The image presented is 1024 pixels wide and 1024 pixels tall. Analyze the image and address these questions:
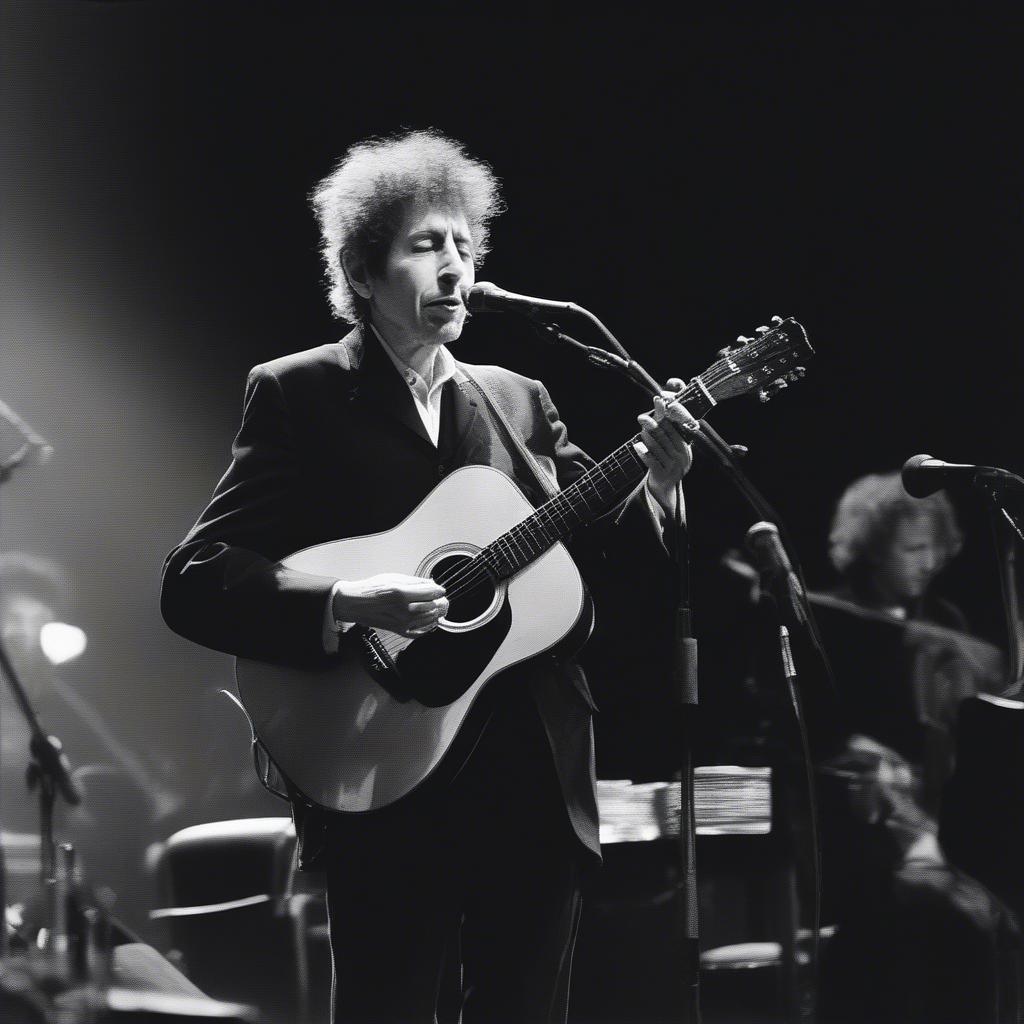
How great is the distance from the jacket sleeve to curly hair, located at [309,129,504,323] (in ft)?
1.03

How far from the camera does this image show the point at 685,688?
1.99m

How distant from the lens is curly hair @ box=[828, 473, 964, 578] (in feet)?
10.4

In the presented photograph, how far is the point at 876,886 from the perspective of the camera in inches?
Answer: 117

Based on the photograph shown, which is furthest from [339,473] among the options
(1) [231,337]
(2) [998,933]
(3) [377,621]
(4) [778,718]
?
(2) [998,933]

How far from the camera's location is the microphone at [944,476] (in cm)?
222

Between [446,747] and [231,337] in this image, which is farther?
[231,337]

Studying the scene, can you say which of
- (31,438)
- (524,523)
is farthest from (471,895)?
(31,438)

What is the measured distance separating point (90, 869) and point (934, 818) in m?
2.11

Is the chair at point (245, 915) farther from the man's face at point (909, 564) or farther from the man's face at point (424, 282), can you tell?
the man's face at point (909, 564)

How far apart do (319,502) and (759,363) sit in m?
0.84

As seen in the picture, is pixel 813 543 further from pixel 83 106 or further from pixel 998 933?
pixel 83 106

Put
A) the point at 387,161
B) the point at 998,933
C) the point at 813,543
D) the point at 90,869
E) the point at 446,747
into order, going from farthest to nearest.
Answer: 1. the point at 813,543
2. the point at 998,933
3. the point at 90,869
4. the point at 387,161
5. the point at 446,747

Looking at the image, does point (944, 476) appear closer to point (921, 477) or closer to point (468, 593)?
point (921, 477)

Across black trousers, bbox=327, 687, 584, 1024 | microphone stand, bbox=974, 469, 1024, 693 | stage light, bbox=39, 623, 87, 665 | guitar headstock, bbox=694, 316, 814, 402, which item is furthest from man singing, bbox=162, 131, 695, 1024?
stage light, bbox=39, 623, 87, 665
